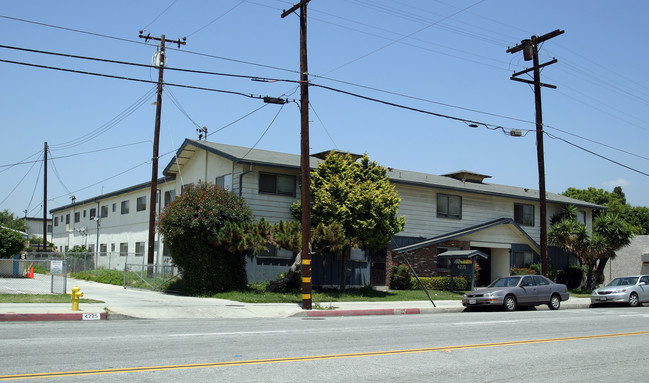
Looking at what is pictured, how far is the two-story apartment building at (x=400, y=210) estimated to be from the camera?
84.8 feet

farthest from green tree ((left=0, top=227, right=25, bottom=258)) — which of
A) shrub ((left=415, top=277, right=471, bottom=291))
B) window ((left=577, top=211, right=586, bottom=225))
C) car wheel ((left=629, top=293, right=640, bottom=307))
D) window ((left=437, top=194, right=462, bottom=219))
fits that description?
window ((left=577, top=211, right=586, bottom=225))

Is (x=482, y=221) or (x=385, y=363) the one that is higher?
(x=482, y=221)

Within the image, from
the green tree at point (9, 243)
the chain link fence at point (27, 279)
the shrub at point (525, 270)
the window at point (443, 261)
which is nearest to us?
the chain link fence at point (27, 279)

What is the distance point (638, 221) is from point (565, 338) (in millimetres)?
67085

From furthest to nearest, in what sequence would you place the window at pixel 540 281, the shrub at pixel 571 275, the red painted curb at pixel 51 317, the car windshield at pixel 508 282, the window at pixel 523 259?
1. the shrub at pixel 571 275
2. the window at pixel 523 259
3. the window at pixel 540 281
4. the car windshield at pixel 508 282
5. the red painted curb at pixel 51 317

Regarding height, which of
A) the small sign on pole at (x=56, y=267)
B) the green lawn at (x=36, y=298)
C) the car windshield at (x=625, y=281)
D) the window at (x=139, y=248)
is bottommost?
the green lawn at (x=36, y=298)

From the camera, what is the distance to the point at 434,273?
30.2 m

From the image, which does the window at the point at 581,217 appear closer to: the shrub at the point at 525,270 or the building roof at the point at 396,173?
the building roof at the point at 396,173

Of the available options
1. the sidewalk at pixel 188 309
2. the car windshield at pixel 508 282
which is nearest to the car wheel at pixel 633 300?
the car windshield at pixel 508 282

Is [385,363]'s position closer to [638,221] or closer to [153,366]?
[153,366]

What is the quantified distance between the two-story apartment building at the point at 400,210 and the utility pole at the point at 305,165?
204 inches

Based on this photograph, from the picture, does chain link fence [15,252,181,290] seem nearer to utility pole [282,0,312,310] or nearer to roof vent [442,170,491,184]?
utility pole [282,0,312,310]

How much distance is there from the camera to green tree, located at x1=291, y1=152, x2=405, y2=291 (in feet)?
77.7

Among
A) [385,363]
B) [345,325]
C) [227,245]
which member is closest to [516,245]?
[227,245]
